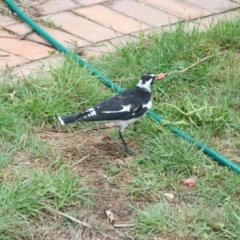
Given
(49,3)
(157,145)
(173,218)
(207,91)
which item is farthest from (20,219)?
(49,3)

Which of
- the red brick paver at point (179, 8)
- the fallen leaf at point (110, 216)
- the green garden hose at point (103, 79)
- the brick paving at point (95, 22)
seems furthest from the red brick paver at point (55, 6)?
the fallen leaf at point (110, 216)

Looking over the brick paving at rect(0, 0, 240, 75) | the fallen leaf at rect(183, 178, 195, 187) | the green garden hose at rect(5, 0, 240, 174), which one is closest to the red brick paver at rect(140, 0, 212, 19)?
the brick paving at rect(0, 0, 240, 75)

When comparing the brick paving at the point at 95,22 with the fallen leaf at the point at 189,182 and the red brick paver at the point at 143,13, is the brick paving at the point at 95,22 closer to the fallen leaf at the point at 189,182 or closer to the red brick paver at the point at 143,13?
the red brick paver at the point at 143,13

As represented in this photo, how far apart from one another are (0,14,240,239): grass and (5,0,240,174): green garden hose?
1.5 inches

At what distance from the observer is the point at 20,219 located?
3672 mm

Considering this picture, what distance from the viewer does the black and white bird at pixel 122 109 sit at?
14.1ft

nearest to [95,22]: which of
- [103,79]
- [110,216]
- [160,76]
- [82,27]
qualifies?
[82,27]

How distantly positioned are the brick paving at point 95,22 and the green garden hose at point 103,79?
2.6 inches

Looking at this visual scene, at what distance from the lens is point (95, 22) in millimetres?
5977

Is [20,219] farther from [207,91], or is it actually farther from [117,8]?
[117,8]

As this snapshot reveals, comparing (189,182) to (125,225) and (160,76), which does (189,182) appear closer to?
(125,225)

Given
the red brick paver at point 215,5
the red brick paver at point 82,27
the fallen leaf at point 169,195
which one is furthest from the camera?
the red brick paver at point 215,5

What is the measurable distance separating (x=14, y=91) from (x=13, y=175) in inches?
34.9

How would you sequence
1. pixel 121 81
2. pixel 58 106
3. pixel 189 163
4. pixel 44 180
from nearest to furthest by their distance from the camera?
1. pixel 44 180
2. pixel 189 163
3. pixel 58 106
4. pixel 121 81
